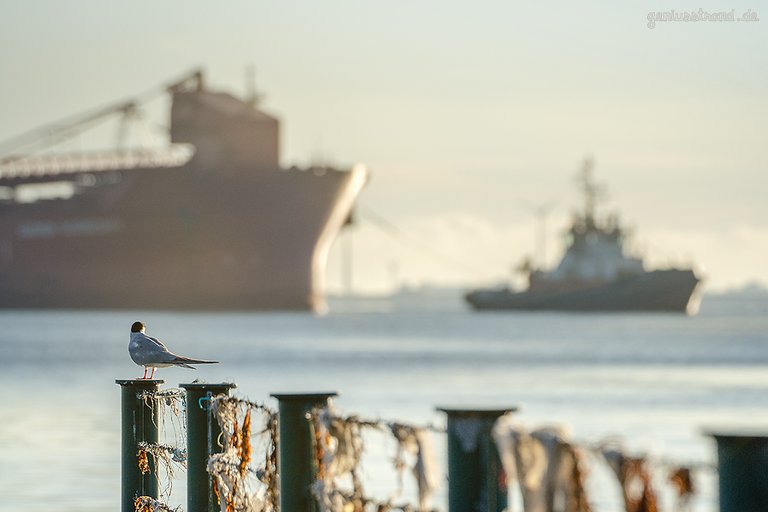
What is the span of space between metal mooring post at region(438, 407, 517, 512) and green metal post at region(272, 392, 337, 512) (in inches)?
42.7

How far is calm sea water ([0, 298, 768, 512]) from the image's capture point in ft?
55.4

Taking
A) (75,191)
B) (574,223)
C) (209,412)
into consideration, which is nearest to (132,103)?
(75,191)

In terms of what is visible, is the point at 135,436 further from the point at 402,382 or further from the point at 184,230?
the point at 184,230

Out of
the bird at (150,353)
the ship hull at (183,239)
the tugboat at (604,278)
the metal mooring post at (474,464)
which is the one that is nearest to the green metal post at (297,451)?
the metal mooring post at (474,464)

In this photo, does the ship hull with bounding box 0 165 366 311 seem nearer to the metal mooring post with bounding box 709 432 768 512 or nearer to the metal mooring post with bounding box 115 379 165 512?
the metal mooring post with bounding box 115 379 165 512

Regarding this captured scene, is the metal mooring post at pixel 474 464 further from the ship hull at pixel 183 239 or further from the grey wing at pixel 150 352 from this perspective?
the ship hull at pixel 183 239

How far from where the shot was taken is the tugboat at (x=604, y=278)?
13075 cm

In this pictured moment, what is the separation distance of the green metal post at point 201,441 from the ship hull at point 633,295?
12443 centimetres

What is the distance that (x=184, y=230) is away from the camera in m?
108

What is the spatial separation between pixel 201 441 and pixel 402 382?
34385mm

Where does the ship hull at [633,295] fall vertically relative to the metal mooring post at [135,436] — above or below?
above

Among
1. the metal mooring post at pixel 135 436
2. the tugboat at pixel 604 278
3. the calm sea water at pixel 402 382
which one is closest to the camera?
the metal mooring post at pixel 135 436

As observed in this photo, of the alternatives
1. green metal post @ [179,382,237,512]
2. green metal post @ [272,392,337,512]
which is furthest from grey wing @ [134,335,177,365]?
green metal post @ [272,392,337,512]

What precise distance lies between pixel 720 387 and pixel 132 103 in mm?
84151
